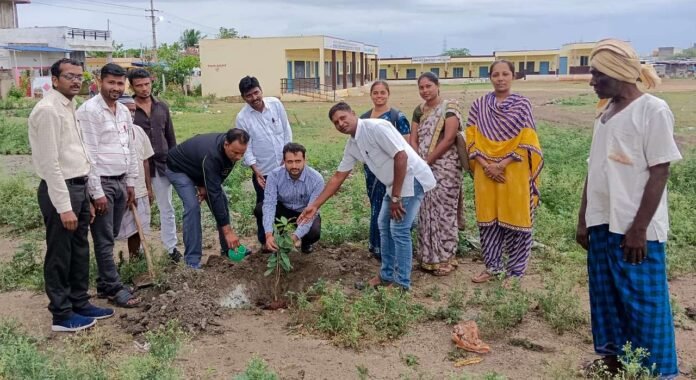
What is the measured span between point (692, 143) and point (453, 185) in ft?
33.8

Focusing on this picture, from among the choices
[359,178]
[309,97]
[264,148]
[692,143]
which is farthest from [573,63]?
[264,148]

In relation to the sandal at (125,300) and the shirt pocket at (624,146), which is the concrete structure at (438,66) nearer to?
the sandal at (125,300)

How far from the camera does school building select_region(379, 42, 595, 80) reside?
62.2 meters

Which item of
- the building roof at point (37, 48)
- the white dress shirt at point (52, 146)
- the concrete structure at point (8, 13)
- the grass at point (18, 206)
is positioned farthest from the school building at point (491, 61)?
the white dress shirt at point (52, 146)

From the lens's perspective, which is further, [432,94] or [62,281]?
[432,94]

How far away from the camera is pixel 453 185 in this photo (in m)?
5.27

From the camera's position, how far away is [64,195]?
381 cm

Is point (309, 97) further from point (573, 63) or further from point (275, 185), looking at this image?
point (573, 63)

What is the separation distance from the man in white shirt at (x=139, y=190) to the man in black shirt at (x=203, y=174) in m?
0.21

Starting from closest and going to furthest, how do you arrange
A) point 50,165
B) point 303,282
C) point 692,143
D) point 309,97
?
point 50,165, point 303,282, point 692,143, point 309,97

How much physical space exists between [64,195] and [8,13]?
4884 centimetres

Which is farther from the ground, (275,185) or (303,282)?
(275,185)

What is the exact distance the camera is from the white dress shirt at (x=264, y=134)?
5492 mm

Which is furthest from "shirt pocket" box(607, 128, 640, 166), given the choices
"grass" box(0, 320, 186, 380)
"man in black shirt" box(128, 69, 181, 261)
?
"man in black shirt" box(128, 69, 181, 261)
